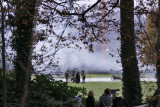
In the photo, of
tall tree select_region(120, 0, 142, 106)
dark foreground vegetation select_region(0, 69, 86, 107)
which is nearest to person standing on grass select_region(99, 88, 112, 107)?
dark foreground vegetation select_region(0, 69, 86, 107)

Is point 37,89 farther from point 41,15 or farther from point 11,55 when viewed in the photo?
point 41,15

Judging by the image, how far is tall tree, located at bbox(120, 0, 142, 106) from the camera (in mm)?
15711

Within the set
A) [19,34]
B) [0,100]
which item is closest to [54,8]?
[19,34]

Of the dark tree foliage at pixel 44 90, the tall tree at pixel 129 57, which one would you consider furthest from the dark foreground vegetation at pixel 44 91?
the tall tree at pixel 129 57

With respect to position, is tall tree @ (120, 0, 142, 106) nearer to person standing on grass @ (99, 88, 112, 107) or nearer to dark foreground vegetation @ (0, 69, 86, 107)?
dark foreground vegetation @ (0, 69, 86, 107)

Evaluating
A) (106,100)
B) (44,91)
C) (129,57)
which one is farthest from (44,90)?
(129,57)

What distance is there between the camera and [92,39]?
1484cm

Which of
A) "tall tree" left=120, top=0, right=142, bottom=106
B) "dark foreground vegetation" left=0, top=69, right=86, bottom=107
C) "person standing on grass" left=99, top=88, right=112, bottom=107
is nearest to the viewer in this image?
"person standing on grass" left=99, top=88, right=112, bottom=107

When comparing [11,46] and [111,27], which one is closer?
[11,46]

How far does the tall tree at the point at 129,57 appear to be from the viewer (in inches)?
619

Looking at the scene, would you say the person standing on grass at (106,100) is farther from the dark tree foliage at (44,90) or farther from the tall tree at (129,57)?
the tall tree at (129,57)

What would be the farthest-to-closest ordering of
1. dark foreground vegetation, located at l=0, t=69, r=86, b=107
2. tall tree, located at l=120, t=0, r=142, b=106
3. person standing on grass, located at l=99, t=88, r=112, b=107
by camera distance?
tall tree, located at l=120, t=0, r=142, b=106
dark foreground vegetation, located at l=0, t=69, r=86, b=107
person standing on grass, located at l=99, t=88, r=112, b=107

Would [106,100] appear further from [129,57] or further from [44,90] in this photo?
[129,57]

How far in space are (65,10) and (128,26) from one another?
4.15 m
